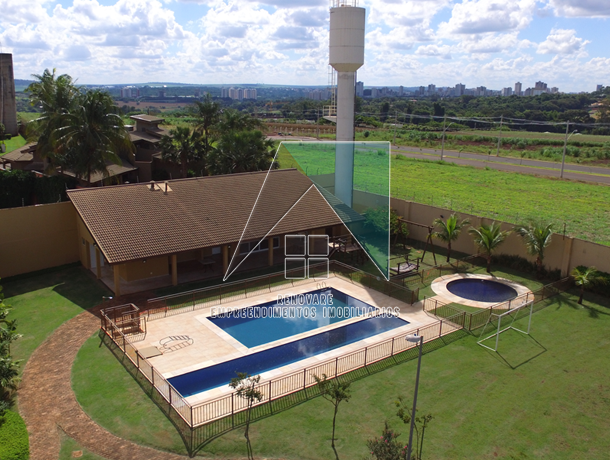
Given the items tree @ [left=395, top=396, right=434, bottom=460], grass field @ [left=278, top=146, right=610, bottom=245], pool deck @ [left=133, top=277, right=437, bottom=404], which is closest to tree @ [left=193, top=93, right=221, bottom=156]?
grass field @ [left=278, top=146, right=610, bottom=245]

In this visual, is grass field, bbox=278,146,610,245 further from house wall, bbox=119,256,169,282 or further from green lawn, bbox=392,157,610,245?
house wall, bbox=119,256,169,282

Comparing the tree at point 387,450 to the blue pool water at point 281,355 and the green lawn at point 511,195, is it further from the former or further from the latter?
the green lawn at point 511,195

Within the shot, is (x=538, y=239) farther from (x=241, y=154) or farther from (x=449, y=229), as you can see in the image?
(x=241, y=154)

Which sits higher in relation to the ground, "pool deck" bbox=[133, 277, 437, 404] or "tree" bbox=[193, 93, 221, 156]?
"tree" bbox=[193, 93, 221, 156]

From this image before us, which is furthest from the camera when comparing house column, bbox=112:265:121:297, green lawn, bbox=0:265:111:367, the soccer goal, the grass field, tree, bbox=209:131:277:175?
tree, bbox=209:131:277:175

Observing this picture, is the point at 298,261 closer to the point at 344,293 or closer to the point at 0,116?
the point at 344,293

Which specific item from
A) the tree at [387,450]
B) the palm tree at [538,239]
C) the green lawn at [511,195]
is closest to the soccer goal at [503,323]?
the palm tree at [538,239]

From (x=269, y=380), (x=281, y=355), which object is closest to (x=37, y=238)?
(x=281, y=355)
